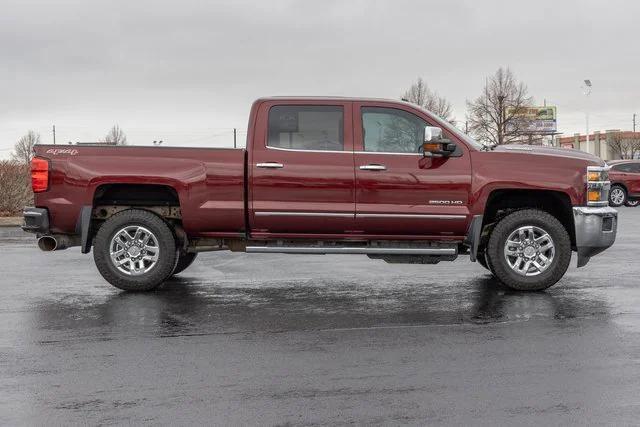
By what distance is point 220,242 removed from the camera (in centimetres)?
967

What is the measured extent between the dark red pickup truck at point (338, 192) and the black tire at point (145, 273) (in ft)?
0.04

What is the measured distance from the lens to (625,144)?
104 metres

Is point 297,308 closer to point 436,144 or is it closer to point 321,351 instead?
point 321,351

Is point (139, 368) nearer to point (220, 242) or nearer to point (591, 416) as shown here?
point (591, 416)

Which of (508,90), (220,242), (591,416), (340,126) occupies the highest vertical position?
Answer: (508,90)

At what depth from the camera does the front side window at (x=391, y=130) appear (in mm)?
9328

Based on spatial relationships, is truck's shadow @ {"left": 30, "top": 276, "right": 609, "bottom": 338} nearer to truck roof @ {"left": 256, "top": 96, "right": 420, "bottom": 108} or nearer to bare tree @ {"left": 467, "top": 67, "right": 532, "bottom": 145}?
truck roof @ {"left": 256, "top": 96, "right": 420, "bottom": 108}

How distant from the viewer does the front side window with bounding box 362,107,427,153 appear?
30.6 ft

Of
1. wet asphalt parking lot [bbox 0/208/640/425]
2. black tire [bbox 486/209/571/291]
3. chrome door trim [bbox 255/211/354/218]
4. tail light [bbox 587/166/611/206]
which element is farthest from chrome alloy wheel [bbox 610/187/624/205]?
chrome door trim [bbox 255/211/354/218]

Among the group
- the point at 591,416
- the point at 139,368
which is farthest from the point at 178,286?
the point at 591,416

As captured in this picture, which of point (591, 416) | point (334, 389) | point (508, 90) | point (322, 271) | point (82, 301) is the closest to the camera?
point (591, 416)

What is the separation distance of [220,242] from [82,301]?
1.67 metres

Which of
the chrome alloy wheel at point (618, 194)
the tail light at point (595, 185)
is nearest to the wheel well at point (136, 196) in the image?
the tail light at point (595, 185)

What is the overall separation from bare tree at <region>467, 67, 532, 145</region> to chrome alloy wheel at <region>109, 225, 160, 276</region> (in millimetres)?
67782
